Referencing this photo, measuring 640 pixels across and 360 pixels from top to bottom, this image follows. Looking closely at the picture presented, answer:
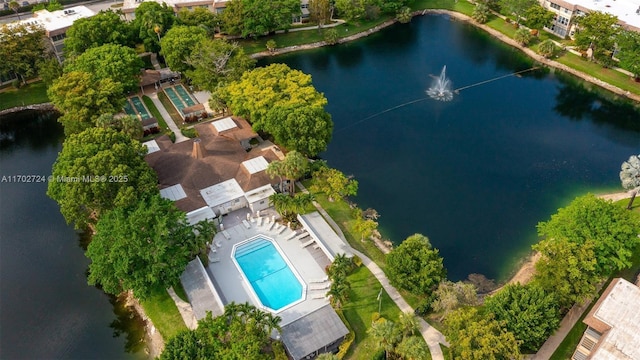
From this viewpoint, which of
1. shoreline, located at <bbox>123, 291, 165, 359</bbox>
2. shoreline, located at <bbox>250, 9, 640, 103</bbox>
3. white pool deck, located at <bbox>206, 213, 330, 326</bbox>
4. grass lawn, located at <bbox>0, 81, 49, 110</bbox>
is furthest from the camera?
shoreline, located at <bbox>250, 9, 640, 103</bbox>

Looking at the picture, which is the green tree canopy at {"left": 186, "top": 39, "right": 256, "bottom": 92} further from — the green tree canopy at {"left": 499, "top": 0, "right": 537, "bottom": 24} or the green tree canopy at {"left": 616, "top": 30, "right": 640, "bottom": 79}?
the green tree canopy at {"left": 616, "top": 30, "right": 640, "bottom": 79}

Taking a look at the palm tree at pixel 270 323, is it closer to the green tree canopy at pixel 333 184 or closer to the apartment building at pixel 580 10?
the green tree canopy at pixel 333 184

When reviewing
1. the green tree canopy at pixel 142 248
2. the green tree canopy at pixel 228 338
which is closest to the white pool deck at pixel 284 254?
the green tree canopy at pixel 142 248

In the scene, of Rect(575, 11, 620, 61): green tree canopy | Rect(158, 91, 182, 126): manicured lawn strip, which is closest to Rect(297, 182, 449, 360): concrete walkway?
Rect(158, 91, 182, 126): manicured lawn strip

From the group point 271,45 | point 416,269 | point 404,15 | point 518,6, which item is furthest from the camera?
point 404,15

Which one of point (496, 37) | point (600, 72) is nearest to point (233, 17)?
point (496, 37)

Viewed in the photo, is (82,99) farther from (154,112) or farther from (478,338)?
(478,338)

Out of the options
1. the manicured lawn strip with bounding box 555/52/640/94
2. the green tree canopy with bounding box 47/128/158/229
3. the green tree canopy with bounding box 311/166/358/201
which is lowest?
the green tree canopy with bounding box 311/166/358/201
